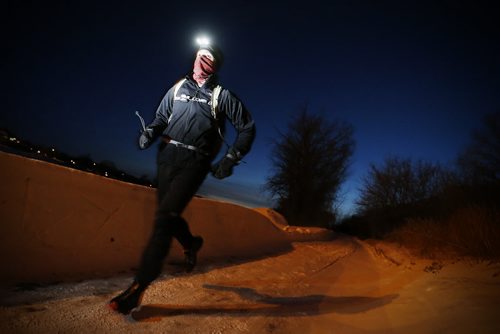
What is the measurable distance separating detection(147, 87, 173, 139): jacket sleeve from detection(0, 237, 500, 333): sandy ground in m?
1.57

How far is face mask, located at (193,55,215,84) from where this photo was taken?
105 inches

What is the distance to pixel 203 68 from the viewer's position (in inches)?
106

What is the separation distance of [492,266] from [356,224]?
878 inches

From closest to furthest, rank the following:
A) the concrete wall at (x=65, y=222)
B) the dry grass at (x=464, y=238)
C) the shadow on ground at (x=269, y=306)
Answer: the shadow on ground at (x=269, y=306) < the concrete wall at (x=65, y=222) < the dry grass at (x=464, y=238)

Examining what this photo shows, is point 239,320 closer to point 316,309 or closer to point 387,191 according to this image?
point 316,309

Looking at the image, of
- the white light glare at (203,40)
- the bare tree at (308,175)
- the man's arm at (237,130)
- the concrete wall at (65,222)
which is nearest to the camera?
the man's arm at (237,130)

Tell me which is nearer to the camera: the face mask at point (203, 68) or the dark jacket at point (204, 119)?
the dark jacket at point (204, 119)

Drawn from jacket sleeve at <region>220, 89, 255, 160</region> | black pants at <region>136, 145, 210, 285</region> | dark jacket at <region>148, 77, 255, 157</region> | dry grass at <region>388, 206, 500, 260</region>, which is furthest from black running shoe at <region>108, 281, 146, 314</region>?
dry grass at <region>388, 206, 500, 260</region>

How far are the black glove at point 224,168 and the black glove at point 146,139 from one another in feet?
2.26

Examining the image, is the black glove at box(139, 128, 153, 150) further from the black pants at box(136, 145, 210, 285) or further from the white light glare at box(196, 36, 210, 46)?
the white light glare at box(196, 36, 210, 46)

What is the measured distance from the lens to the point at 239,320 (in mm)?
2318

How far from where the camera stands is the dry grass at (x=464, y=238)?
478 centimetres

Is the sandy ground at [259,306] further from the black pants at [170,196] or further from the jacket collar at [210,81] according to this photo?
the jacket collar at [210,81]

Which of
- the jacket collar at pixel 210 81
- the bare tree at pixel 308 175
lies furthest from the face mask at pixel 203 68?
the bare tree at pixel 308 175
